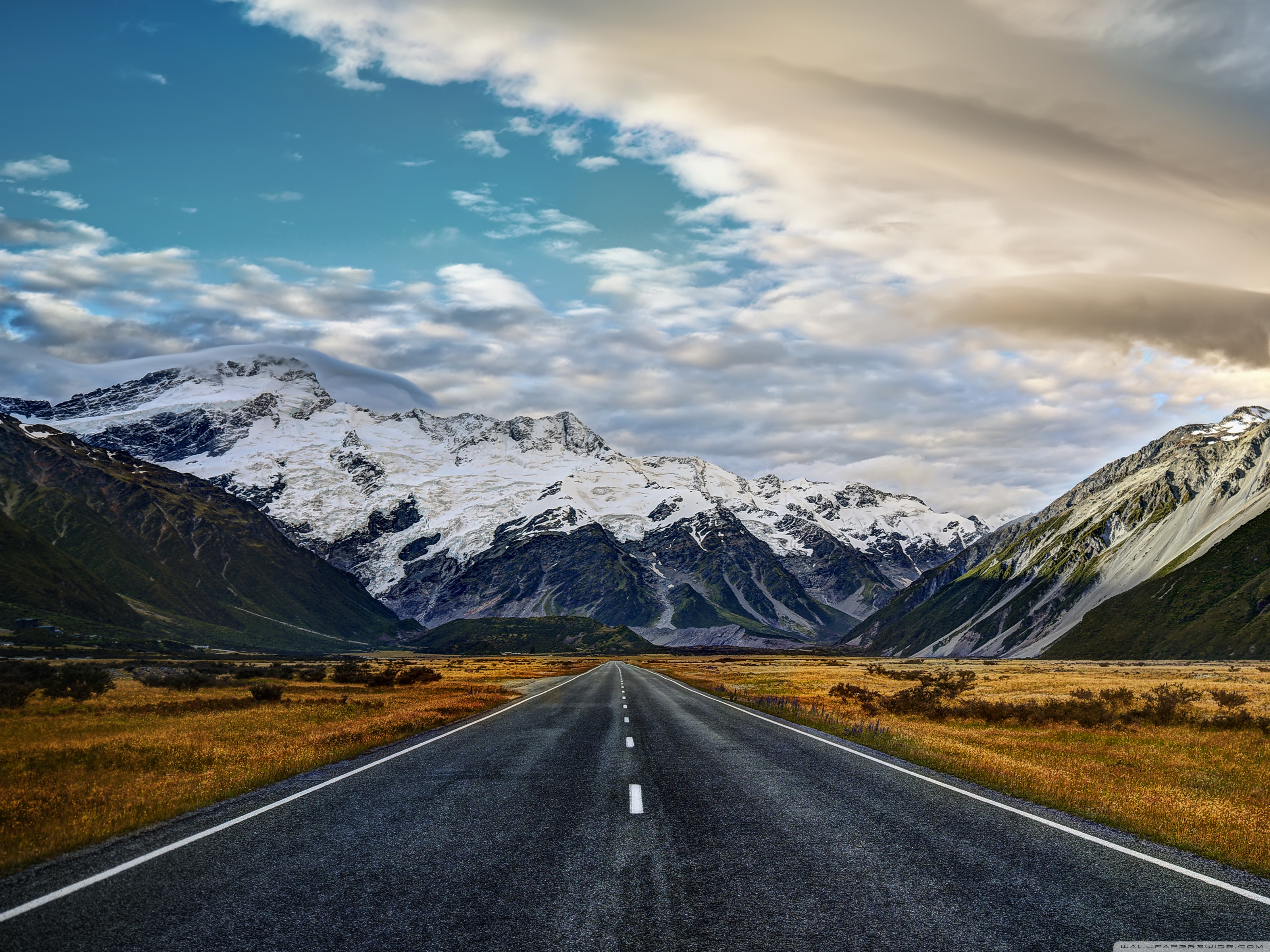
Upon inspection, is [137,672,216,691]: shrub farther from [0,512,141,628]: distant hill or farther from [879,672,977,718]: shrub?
[0,512,141,628]: distant hill

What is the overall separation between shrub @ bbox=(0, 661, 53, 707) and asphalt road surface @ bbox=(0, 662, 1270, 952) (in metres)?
27.4

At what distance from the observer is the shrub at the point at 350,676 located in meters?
67.8

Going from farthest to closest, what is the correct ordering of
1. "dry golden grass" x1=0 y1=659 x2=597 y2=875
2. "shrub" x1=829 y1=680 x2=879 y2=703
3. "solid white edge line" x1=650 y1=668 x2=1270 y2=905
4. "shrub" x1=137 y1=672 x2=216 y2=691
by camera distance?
"shrub" x1=137 y1=672 x2=216 y2=691
"shrub" x1=829 y1=680 x2=879 y2=703
"dry golden grass" x1=0 y1=659 x2=597 y2=875
"solid white edge line" x1=650 y1=668 x2=1270 y2=905

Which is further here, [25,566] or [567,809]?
[25,566]

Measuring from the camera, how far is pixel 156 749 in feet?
69.4

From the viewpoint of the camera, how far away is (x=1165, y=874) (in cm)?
940

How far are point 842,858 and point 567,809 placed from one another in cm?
454

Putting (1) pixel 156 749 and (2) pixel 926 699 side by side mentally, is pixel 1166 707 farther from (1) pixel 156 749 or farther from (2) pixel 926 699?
(1) pixel 156 749

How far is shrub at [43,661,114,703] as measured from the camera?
40.5 m

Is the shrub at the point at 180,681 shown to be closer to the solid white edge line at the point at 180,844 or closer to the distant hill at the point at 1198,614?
the solid white edge line at the point at 180,844

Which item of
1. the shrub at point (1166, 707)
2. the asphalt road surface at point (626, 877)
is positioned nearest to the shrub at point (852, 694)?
the shrub at point (1166, 707)

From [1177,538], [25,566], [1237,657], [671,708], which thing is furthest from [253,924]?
[1177,538]

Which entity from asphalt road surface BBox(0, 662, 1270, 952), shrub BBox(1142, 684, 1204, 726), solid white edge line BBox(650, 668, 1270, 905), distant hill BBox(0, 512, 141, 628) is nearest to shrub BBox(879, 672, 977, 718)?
shrub BBox(1142, 684, 1204, 726)

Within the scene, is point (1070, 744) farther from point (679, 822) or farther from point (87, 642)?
point (87, 642)
